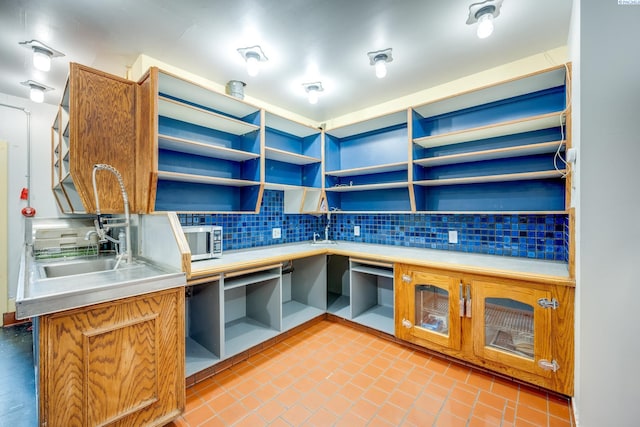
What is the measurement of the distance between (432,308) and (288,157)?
217cm

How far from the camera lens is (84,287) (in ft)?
4.15

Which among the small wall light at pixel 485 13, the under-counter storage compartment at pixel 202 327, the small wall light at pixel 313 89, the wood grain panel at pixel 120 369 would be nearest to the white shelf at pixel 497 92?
the small wall light at pixel 485 13

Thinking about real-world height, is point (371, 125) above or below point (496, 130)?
above

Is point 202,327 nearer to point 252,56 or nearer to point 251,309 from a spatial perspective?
point 251,309

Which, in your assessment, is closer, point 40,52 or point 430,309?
point 40,52

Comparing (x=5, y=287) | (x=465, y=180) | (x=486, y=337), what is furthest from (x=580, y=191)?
(x=5, y=287)

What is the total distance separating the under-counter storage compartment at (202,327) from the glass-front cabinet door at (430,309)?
1.59m

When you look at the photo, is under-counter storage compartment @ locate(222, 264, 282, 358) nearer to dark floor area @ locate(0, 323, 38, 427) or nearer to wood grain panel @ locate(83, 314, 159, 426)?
wood grain panel @ locate(83, 314, 159, 426)

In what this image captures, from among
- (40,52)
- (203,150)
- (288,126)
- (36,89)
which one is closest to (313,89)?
(288,126)

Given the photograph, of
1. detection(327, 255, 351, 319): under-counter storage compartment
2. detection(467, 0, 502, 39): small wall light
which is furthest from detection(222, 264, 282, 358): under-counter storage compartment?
detection(467, 0, 502, 39): small wall light

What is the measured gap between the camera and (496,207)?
238 centimetres

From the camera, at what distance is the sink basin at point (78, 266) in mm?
1952

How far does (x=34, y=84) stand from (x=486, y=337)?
15.5 ft

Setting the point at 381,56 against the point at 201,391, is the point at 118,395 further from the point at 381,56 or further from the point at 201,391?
the point at 381,56
